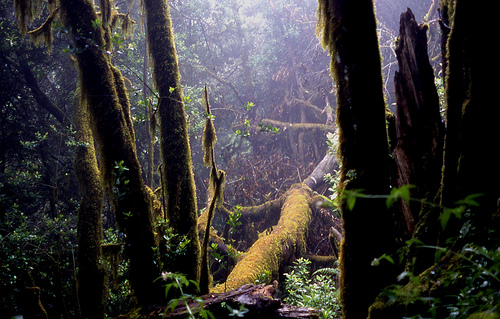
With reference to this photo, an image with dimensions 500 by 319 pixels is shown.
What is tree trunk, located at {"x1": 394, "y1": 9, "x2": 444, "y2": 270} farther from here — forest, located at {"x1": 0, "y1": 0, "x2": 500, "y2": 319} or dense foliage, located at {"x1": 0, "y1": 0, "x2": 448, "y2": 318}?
dense foliage, located at {"x1": 0, "y1": 0, "x2": 448, "y2": 318}

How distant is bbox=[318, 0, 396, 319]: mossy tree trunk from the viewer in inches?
88.4

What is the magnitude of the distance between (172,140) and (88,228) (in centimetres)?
307

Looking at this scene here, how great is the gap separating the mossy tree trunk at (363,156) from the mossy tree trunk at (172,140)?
75.5 inches

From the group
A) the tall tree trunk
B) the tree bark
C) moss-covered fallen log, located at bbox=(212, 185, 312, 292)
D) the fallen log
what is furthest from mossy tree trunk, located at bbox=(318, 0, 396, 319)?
the tree bark

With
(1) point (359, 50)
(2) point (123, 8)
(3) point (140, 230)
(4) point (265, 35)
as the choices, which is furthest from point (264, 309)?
(4) point (265, 35)

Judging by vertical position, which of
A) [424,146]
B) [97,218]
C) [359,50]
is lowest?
[97,218]

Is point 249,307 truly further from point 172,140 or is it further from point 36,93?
point 36,93

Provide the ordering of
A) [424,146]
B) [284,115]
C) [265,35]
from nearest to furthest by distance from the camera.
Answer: [424,146]
[284,115]
[265,35]

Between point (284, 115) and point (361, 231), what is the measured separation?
1322cm

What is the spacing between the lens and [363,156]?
232cm

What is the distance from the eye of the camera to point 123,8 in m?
11.5

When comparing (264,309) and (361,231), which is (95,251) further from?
(361,231)

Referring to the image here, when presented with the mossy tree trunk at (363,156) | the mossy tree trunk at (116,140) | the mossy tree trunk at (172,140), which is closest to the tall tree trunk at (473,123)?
the mossy tree trunk at (363,156)

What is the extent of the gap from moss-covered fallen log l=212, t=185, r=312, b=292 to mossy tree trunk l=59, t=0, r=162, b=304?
1.50m
